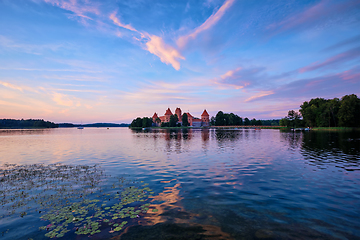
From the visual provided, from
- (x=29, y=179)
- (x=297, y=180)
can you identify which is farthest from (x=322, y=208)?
(x=29, y=179)

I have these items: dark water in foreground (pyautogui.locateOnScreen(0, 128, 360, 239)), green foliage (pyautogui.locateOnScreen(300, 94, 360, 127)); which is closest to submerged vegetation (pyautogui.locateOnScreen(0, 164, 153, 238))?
dark water in foreground (pyautogui.locateOnScreen(0, 128, 360, 239))

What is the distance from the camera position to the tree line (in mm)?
120200

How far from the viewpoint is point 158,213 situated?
10445mm

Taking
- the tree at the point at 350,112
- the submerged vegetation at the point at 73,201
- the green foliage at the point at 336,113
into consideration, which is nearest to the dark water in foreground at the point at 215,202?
the submerged vegetation at the point at 73,201

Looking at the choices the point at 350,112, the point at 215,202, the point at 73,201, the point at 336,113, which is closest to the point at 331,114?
the point at 336,113

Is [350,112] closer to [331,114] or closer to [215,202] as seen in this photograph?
[331,114]

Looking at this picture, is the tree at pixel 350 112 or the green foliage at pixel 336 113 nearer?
the tree at pixel 350 112

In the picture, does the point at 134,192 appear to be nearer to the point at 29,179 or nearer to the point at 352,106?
the point at 29,179

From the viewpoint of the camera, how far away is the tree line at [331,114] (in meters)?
120

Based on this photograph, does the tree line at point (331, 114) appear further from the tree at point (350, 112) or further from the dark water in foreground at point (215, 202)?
the dark water in foreground at point (215, 202)

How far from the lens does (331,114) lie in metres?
136

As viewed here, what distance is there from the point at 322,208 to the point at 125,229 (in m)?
11.4

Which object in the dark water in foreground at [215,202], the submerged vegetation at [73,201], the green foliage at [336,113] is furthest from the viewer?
the green foliage at [336,113]

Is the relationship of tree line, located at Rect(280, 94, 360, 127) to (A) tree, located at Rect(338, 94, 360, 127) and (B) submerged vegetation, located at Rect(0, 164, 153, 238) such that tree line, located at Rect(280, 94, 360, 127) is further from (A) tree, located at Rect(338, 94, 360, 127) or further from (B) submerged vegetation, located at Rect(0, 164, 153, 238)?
(B) submerged vegetation, located at Rect(0, 164, 153, 238)
